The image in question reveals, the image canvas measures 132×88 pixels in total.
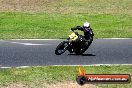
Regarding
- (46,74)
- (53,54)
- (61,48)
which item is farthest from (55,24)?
(46,74)

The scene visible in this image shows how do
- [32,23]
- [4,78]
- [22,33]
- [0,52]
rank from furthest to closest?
[32,23] → [22,33] → [0,52] → [4,78]

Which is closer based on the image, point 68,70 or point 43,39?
point 68,70

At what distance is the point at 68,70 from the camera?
14.8m

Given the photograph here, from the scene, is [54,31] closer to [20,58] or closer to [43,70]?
[20,58]

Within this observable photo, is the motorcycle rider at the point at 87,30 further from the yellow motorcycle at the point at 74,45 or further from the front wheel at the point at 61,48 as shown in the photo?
the front wheel at the point at 61,48

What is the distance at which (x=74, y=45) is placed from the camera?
1811 cm

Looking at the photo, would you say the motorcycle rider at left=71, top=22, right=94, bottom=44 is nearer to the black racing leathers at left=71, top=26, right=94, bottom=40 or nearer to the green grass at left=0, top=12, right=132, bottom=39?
the black racing leathers at left=71, top=26, right=94, bottom=40

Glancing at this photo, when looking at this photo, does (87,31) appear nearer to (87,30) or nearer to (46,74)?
(87,30)

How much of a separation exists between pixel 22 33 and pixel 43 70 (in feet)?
30.3

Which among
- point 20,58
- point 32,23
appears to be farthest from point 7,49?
point 32,23

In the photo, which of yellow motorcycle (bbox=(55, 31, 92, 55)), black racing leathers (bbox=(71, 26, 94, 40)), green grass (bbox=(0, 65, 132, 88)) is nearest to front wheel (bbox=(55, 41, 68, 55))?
yellow motorcycle (bbox=(55, 31, 92, 55))

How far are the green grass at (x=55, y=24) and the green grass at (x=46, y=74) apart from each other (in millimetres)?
7795

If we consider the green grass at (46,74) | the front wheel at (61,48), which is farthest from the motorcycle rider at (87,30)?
the green grass at (46,74)

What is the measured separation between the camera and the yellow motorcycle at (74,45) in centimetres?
1777
